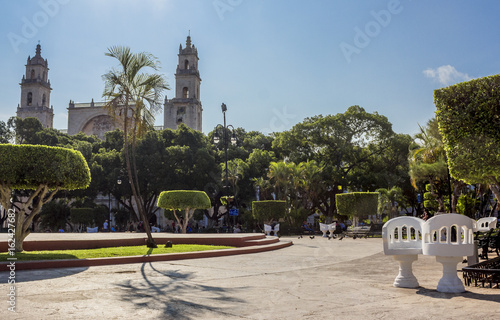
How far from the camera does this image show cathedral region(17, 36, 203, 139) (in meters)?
69.0

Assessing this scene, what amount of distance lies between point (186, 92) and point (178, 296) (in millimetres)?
66358

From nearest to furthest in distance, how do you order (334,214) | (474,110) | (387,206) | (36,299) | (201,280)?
(36,299) → (201,280) → (474,110) → (387,206) → (334,214)

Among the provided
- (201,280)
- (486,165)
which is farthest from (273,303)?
(486,165)

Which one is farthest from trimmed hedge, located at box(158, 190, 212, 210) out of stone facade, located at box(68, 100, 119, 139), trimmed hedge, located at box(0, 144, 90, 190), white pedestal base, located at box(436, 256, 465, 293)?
stone facade, located at box(68, 100, 119, 139)

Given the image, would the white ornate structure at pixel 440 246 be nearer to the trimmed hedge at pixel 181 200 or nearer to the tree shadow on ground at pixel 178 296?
the tree shadow on ground at pixel 178 296

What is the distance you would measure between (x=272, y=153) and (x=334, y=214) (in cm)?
930

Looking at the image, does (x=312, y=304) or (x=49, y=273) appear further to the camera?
(x=49, y=273)

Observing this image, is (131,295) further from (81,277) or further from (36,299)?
(81,277)

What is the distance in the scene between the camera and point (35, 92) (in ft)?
244

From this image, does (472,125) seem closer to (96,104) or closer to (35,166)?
(35,166)

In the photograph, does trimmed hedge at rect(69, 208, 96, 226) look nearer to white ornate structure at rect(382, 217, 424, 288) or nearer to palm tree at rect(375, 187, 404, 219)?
palm tree at rect(375, 187, 404, 219)

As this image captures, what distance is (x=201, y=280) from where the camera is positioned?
7922 mm

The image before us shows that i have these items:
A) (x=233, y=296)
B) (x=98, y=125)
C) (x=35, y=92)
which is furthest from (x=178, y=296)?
(x=35, y=92)

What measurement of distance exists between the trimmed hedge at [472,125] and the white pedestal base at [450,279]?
13.6ft
